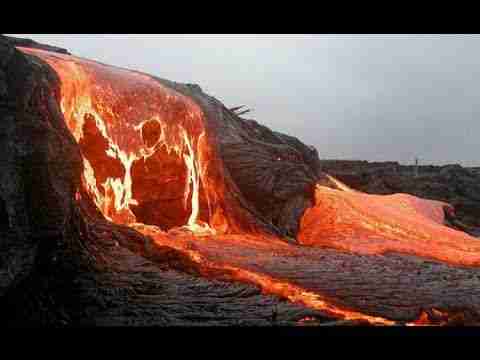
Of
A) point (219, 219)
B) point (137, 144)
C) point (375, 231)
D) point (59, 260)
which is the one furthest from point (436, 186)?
point (59, 260)

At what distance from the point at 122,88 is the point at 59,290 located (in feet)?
16.4

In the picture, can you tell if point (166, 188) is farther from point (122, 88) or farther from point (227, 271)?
point (227, 271)

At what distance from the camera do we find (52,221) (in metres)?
3.07

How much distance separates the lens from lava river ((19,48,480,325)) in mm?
4301

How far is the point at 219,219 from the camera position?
8031 millimetres

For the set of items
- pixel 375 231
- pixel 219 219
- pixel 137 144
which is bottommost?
pixel 375 231

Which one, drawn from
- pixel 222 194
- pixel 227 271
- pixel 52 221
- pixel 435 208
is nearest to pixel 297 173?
pixel 222 194

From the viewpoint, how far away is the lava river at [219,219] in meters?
4.30

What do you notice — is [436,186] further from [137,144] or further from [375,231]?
[137,144]

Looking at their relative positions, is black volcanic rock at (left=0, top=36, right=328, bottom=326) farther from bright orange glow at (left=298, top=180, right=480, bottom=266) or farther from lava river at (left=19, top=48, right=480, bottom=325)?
bright orange glow at (left=298, top=180, right=480, bottom=266)

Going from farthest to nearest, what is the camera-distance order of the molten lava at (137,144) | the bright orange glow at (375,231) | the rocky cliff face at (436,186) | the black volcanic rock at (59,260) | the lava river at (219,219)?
the rocky cliff face at (436,186) < the bright orange glow at (375,231) < the molten lava at (137,144) < the lava river at (219,219) < the black volcanic rock at (59,260)

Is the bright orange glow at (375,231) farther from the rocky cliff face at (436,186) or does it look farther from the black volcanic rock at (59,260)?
the rocky cliff face at (436,186)

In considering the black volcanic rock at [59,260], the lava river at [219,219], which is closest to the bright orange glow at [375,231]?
the lava river at [219,219]
